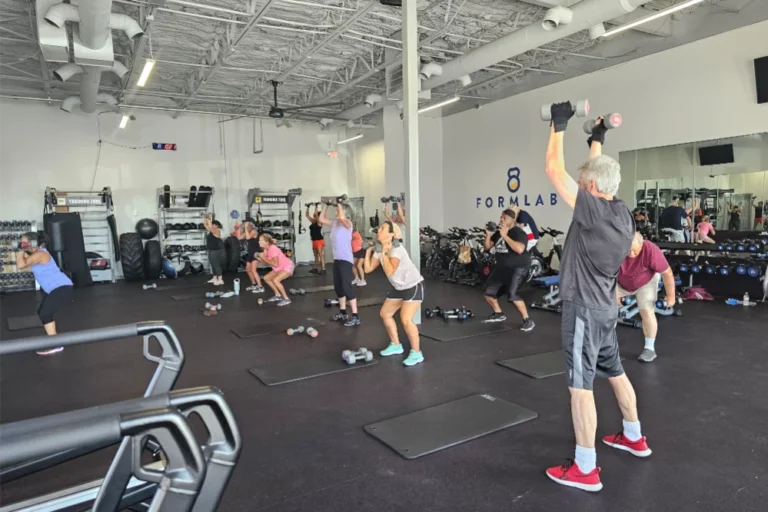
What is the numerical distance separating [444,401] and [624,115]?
22.2 feet

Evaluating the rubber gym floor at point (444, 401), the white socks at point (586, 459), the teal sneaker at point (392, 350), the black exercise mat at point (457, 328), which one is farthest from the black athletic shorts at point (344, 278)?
the white socks at point (586, 459)

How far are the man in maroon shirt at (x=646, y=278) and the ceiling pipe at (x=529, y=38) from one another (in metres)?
3.18

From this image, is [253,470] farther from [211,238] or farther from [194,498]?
[211,238]

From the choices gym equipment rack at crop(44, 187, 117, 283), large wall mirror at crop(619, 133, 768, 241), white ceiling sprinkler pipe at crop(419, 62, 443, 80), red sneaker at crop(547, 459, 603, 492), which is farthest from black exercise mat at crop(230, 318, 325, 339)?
gym equipment rack at crop(44, 187, 117, 283)

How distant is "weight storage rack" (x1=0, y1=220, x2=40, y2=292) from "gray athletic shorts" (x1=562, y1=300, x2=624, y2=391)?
35.5ft

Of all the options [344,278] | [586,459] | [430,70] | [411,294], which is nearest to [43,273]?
[344,278]

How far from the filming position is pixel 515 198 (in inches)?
404

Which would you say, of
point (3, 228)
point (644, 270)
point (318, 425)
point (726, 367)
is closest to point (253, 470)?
point (318, 425)

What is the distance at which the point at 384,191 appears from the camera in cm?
→ 1240

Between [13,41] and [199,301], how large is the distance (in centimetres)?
467

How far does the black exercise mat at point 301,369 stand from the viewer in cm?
413

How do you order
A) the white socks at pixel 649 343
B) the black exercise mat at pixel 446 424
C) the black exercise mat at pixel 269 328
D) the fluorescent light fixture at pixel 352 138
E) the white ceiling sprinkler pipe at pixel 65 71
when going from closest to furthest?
the black exercise mat at pixel 446 424 → the white socks at pixel 649 343 → the black exercise mat at pixel 269 328 → the white ceiling sprinkler pipe at pixel 65 71 → the fluorescent light fixture at pixel 352 138

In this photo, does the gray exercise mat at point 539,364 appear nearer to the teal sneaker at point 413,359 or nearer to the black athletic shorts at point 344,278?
the teal sneaker at point 413,359

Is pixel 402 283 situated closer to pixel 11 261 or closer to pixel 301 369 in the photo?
pixel 301 369
